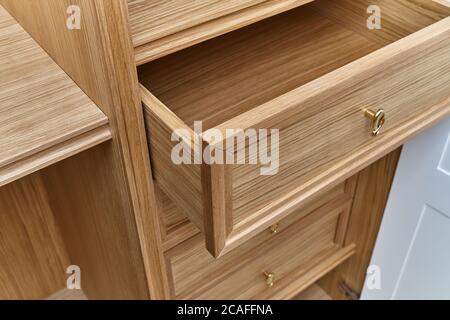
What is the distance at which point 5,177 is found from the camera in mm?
480

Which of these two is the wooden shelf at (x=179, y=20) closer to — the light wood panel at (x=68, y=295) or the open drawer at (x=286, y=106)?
the open drawer at (x=286, y=106)

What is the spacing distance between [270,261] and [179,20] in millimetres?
501

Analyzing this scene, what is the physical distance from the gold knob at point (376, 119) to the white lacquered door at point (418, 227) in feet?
0.63

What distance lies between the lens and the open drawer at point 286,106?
1.50 feet

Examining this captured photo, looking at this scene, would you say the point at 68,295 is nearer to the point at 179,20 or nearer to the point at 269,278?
the point at 269,278

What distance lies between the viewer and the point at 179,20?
486 millimetres

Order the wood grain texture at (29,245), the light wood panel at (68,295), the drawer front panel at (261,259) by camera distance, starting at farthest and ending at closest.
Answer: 1. the light wood panel at (68,295)
2. the wood grain texture at (29,245)
3. the drawer front panel at (261,259)

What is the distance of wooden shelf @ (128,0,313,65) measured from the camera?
0.46 metres

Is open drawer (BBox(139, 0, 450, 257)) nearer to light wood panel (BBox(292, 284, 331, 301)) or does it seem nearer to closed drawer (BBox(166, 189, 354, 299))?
closed drawer (BBox(166, 189, 354, 299))

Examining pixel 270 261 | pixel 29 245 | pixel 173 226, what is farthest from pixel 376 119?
pixel 29 245

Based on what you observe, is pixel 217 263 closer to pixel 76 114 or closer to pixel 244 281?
pixel 244 281

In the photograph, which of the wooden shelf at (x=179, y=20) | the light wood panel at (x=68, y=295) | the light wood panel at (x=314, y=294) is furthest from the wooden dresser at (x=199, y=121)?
the light wood panel at (x=314, y=294)

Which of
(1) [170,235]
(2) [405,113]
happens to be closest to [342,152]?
(2) [405,113]

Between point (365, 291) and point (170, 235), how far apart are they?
54 cm
